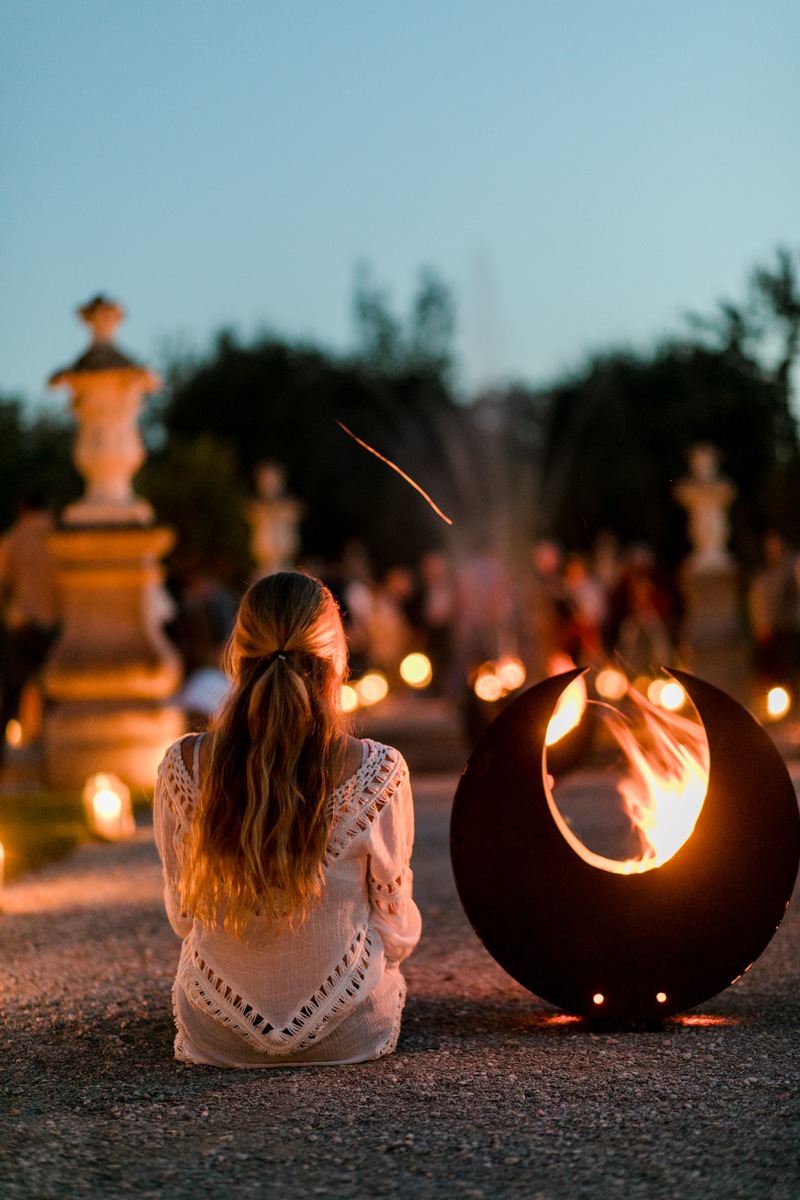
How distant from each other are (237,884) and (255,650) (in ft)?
1.98

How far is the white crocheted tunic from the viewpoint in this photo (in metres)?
4.35

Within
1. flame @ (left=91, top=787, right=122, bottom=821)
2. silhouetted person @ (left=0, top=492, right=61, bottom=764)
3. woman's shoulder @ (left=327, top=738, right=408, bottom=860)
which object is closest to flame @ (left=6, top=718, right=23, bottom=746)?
silhouetted person @ (left=0, top=492, right=61, bottom=764)

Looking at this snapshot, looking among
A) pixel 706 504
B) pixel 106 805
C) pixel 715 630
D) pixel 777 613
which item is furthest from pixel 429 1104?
pixel 706 504

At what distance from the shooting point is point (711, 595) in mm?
21391

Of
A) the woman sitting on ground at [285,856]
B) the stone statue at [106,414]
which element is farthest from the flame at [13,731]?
the woman sitting on ground at [285,856]

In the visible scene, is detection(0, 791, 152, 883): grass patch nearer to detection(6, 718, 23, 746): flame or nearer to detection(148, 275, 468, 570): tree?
detection(6, 718, 23, 746): flame

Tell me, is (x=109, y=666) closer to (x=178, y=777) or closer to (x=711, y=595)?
(x=178, y=777)

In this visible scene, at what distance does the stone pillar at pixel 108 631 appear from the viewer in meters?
12.2

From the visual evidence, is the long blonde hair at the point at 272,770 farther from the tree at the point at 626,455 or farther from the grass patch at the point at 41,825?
the tree at the point at 626,455

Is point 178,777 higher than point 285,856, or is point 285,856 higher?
point 178,777

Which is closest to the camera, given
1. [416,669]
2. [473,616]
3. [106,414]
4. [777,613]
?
[106,414]

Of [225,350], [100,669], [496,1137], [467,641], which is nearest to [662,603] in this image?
[467,641]

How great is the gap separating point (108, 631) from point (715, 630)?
414 inches

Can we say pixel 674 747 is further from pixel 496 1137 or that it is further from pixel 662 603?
pixel 662 603
